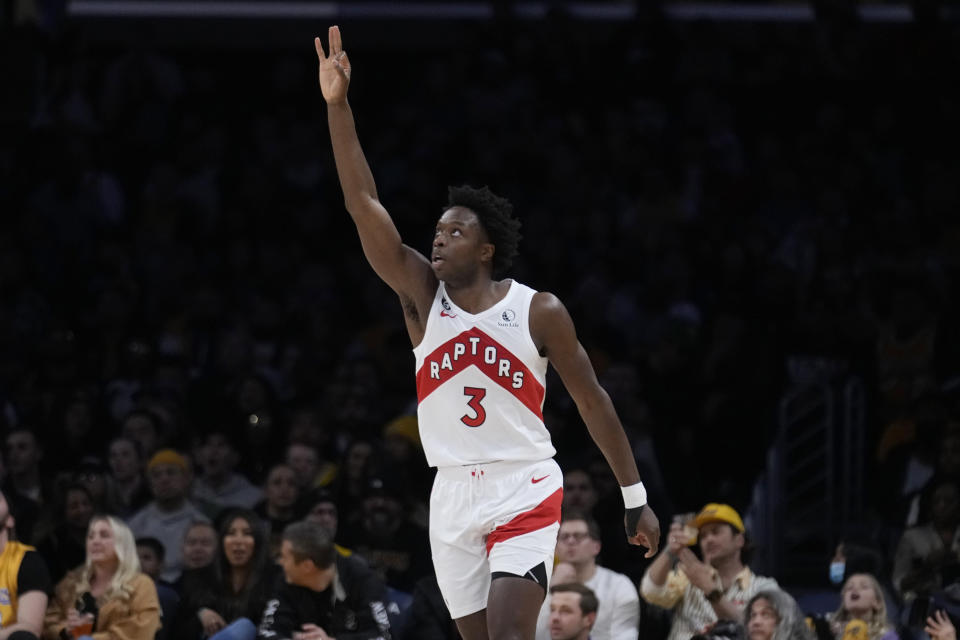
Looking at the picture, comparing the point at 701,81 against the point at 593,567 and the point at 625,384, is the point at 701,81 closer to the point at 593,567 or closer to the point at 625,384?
the point at 625,384

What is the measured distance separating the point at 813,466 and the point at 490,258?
223 inches

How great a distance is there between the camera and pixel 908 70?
13.6m

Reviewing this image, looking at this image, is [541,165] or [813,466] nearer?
[813,466]

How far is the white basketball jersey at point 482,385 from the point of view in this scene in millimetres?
5441

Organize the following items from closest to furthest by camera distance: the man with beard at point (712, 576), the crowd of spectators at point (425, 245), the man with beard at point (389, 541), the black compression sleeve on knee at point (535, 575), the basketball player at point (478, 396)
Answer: the black compression sleeve on knee at point (535, 575) < the basketball player at point (478, 396) < the man with beard at point (712, 576) < the man with beard at point (389, 541) < the crowd of spectators at point (425, 245)

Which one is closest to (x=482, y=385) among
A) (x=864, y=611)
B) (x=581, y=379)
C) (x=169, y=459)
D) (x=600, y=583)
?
(x=581, y=379)

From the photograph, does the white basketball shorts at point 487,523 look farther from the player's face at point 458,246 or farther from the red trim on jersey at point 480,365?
the player's face at point 458,246

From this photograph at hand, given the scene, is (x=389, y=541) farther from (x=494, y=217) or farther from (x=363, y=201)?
(x=363, y=201)

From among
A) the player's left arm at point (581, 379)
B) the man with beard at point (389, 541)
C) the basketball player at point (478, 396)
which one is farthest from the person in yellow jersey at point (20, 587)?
the player's left arm at point (581, 379)

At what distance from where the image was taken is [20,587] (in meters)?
8.09

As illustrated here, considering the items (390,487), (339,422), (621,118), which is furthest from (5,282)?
(621,118)

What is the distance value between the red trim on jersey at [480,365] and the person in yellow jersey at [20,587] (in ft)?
11.3

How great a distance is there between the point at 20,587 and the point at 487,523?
11.9 ft

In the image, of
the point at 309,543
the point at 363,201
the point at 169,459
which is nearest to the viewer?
the point at 363,201
